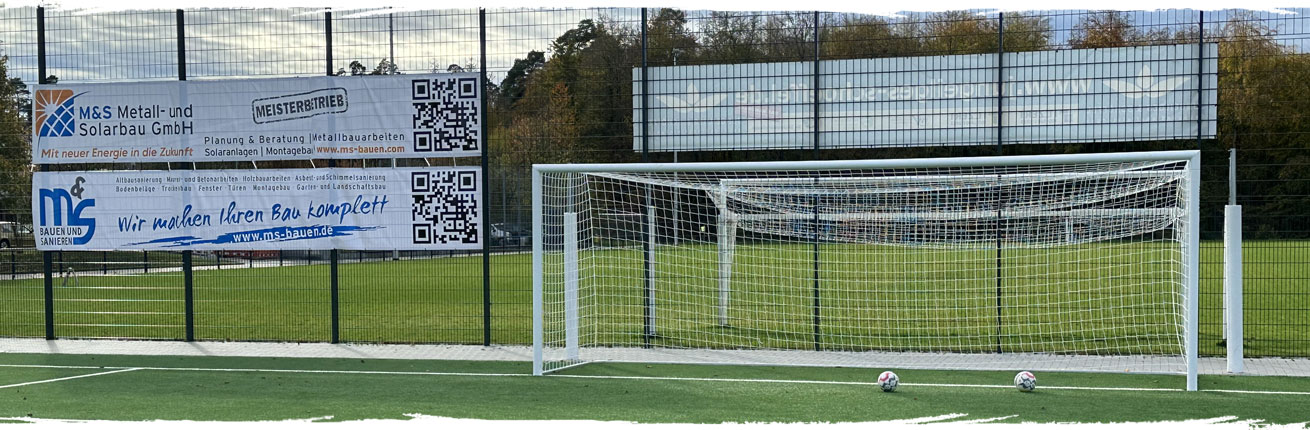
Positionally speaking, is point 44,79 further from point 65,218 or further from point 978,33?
point 978,33

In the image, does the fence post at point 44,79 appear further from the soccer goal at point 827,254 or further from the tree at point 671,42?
the tree at point 671,42

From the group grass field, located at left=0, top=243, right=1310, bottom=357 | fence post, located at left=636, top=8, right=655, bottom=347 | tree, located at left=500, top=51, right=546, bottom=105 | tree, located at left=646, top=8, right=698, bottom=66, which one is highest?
tree, located at left=646, top=8, right=698, bottom=66

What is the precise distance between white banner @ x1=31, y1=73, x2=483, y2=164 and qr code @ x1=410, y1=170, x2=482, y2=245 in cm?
25

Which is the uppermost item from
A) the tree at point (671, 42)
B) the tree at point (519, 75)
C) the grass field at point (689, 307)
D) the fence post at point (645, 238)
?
the tree at point (671, 42)

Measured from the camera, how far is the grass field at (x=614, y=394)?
6.89 meters

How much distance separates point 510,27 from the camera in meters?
10.2

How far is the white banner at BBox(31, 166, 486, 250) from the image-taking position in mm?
10164

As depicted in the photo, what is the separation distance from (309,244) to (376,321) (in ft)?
12.1

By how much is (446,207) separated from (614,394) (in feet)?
11.0

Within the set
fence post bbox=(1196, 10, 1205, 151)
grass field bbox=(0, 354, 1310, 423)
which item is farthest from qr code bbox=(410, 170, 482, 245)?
fence post bbox=(1196, 10, 1205, 151)

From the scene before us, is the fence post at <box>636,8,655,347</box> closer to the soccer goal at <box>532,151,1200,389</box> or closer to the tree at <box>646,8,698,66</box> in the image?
the soccer goal at <box>532,151,1200,389</box>

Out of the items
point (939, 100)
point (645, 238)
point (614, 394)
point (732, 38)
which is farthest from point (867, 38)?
point (614, 394)

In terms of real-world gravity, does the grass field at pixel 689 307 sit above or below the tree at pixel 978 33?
below

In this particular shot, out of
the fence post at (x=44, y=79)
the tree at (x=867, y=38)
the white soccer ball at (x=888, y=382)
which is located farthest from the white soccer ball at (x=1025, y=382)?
the fence post at (x=44, y=79)
